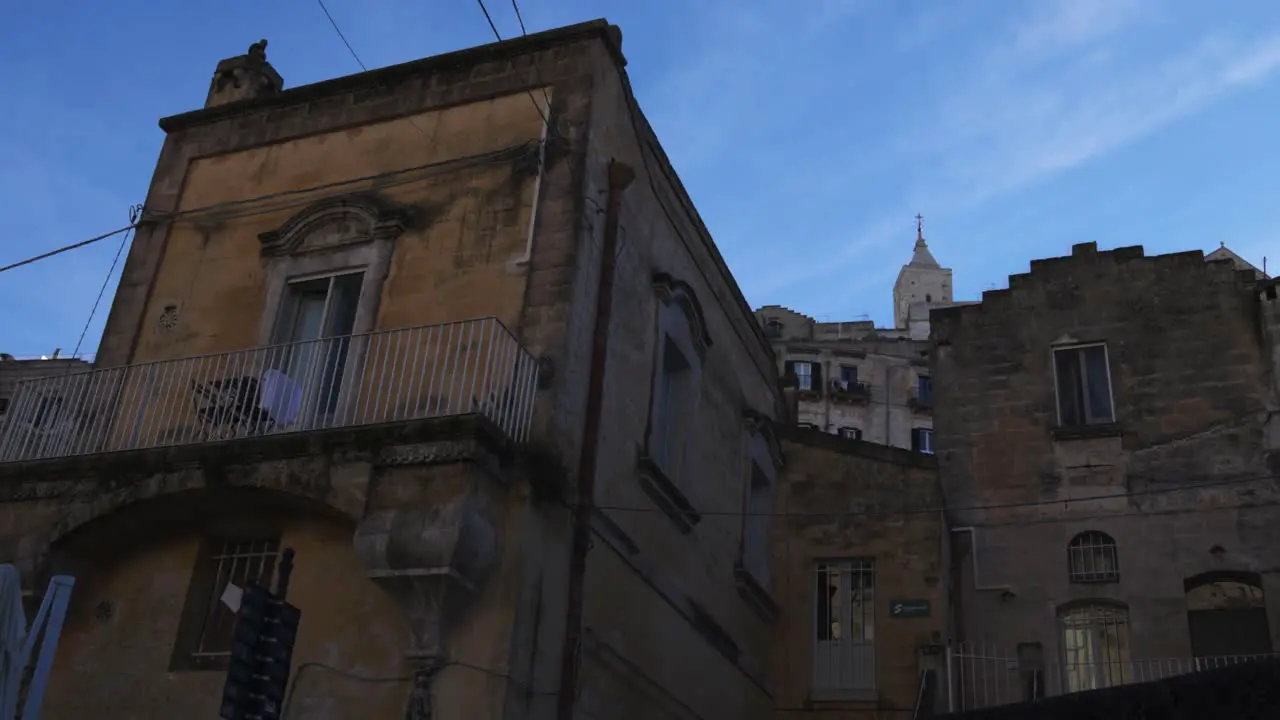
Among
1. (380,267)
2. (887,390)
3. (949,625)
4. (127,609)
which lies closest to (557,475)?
(380,267)

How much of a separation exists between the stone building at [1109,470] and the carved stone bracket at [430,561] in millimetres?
8205

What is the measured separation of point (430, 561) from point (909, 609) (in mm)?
8340

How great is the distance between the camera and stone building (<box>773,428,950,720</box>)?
50.0 ft

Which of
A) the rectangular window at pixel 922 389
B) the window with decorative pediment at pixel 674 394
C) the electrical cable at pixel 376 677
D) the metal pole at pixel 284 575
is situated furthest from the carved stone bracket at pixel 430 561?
the rectangular window at pixel 922 389

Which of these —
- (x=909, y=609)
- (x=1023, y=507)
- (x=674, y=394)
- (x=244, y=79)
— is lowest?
(x=909, y=609)

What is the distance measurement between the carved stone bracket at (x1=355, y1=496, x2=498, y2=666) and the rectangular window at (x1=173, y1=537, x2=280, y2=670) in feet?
5.93

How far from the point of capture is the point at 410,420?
946cm

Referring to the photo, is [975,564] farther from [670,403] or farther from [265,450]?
[265,450]

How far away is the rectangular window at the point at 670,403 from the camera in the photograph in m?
13.2

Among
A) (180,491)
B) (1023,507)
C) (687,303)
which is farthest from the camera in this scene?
(1023,507)

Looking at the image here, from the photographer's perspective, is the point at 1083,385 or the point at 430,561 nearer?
the point at 430,561

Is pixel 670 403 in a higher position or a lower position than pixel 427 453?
Answer: higher

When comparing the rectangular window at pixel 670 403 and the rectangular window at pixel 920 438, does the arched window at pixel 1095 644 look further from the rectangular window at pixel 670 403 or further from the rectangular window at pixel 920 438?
the rectangular window at pixel 920 438

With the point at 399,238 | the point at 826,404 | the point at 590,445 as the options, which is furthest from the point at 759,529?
the point at 826,404
